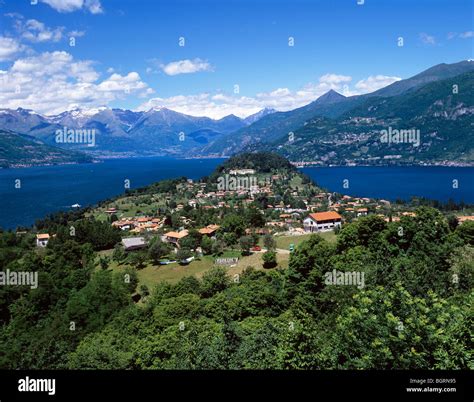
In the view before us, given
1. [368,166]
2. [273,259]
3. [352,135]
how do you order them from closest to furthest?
[273,259] < [368,166] < [352,135]

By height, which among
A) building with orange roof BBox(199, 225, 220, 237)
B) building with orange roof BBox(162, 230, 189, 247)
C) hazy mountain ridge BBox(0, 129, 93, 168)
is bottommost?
building with orange roof BBox(162, 230, 189, 247)

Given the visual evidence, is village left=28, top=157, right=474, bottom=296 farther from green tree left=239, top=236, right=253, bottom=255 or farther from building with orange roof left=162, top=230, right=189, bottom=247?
building with orange roof left=162, top=230, right=189, bottom=247

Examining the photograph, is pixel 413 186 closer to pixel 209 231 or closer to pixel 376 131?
pixel 209 231

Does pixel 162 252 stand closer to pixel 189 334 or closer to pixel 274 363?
pixel 189 334

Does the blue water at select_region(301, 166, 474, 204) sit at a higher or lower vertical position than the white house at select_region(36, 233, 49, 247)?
higher

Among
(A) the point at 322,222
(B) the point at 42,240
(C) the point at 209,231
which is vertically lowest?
(B) the point at 42,240

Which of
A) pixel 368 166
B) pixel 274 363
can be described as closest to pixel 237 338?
pixel 274 363

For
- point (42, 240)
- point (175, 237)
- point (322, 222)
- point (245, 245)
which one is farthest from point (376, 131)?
point (42, 240)

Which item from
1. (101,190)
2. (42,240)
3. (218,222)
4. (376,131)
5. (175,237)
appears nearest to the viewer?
(175,237)

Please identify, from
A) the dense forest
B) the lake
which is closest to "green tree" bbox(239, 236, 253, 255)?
the dense forest
